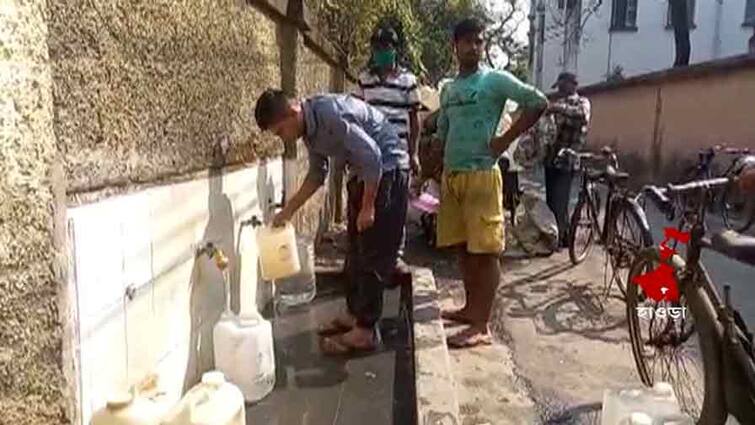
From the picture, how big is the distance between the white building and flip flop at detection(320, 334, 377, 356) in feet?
87.6

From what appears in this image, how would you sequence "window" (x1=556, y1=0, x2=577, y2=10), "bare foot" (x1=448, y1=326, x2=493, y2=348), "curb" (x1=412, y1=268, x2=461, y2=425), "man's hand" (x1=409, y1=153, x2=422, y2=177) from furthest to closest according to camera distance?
"window" (x1=556, y1=0, x2=577, y2=10), "man's hand" (x1=409, y1=153, x2=422, y2=177), "bare foot" (x1=448, y1=326, x2=493, y2=348), "curb" (x1=412, y1=268, x2=461, y2=425)

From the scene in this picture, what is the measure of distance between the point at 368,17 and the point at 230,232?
17.6ft

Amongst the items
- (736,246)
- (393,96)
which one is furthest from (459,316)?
(736,246)

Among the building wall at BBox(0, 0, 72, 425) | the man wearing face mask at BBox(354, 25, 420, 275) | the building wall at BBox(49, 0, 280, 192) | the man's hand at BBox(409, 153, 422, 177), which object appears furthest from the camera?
the man's hand at BBox(409, 153, 422, 177)

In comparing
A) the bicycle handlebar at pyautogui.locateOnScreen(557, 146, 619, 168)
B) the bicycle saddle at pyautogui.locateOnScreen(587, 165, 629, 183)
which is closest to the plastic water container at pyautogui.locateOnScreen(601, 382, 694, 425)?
the bicycle saddle at pyautogui.locateOnScreen(587, 165, 629, 183)

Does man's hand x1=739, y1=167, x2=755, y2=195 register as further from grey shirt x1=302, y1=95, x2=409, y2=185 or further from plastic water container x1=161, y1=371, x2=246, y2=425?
plastic water container x1=161, y1=371, x2=246, y2=425

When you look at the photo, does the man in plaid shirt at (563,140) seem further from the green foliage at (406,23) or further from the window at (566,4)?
the window at (566,4)

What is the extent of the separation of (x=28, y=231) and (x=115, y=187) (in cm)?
78

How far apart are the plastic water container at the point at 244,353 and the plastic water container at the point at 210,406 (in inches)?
23.7

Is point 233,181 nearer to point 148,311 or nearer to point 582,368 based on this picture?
point 148,311

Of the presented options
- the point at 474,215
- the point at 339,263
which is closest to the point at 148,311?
the point at 474,215

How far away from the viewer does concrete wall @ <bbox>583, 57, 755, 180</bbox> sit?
10938 mm

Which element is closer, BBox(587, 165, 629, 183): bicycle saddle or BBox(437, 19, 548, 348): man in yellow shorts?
BBox(437, 19, 548, 348): man in yellow shorts

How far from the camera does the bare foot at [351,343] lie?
406 cm
